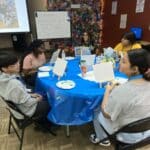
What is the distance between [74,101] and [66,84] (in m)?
0.20

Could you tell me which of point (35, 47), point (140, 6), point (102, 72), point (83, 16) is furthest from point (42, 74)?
point (83, 16)

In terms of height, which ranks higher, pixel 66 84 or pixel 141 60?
pixel 141 60

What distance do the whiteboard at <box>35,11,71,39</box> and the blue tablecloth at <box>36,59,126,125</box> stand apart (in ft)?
8.32

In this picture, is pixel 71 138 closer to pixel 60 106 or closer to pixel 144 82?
pixel 60 106

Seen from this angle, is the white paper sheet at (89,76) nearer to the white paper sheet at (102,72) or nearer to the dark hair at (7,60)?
the white paper sheet at (102,72)

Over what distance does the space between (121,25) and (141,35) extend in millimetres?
754

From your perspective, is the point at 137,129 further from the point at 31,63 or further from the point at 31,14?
the point at 31,14

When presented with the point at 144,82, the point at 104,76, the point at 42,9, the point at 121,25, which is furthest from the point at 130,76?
the point at 42,9

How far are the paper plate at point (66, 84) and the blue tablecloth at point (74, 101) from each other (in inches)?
1.4

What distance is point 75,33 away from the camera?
454cm

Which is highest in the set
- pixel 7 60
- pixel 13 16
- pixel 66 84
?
pixel 13 16

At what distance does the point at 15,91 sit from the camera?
1.61m

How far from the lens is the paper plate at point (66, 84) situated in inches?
67.7

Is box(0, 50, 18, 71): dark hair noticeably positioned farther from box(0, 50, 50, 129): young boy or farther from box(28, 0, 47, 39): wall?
box(28, 0, 47, 39): wall
